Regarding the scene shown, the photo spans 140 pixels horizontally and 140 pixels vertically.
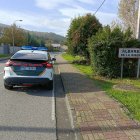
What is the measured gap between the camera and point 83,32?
2803 centimetres

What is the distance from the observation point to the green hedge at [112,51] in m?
15.1

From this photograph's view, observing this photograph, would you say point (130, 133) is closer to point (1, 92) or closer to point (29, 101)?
point (29, 101)

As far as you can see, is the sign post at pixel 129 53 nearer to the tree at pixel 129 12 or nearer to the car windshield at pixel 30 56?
the car windshield at pixel 30 56

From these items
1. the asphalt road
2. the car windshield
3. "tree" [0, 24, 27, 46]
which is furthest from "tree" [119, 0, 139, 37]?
"tree" [0, 24, 27, 46]

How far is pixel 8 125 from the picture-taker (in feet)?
22.3

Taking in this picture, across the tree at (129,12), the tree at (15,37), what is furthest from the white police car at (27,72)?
the tree at (15,37)

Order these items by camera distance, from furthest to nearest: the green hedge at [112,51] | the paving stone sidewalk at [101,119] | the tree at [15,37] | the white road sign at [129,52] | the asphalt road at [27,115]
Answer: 1. the tree at [15,37]
2. the green hedge at [112,51]
3. the white road sign at [129,52]
4. the asphalt road at [27,115]
5. the paving stone sidewalk at [101,119]

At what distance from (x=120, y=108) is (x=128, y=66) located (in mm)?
7521

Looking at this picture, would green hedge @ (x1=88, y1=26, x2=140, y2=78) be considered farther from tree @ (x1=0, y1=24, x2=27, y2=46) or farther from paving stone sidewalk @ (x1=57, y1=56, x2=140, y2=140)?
tree @ (x1=0, y1=24, x2=27, y2=46)

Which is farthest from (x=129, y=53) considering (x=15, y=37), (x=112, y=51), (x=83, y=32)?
(x=15, y=37)

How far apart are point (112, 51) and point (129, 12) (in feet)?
86.1

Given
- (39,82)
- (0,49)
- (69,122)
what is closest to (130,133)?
(69,122)

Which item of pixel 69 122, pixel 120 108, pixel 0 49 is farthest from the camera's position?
pixel 0 49

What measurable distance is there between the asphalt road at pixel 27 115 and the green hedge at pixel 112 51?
455 cm
